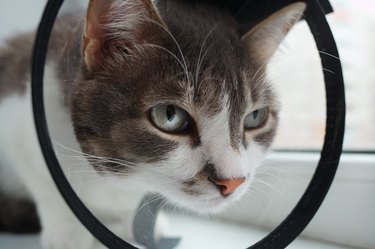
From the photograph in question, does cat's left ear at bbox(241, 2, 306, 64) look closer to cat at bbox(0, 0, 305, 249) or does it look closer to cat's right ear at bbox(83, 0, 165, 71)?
cat at bbox(0, 0, 305, 249)

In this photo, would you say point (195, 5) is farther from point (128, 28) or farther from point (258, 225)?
point (258, 225)

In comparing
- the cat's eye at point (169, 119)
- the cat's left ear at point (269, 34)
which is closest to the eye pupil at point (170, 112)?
the cat's eye at point (169, 119)

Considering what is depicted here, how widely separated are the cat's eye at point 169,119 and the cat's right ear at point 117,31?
0.10 meters

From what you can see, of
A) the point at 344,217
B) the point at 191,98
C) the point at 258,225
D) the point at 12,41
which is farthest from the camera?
the point at 12,41

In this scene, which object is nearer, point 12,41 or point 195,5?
point 195,5

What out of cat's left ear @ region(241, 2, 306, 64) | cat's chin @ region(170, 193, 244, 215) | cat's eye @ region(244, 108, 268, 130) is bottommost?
cat's chin @ region(170, 193, 244, 215)

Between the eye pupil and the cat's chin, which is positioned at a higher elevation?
the eye pupil

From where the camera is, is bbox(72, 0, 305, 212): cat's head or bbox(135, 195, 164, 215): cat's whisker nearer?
bbox(72, 0, 305, 212): cat's head

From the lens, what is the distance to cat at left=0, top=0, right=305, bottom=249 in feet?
2.33

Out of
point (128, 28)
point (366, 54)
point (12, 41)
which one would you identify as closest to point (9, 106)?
point (12, 41)

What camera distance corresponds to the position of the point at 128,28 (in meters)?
0.74

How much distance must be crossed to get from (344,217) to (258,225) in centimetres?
23

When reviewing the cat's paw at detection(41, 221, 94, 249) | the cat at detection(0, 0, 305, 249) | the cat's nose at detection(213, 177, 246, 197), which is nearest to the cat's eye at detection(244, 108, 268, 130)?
the cat at detection(0, 0, 305, 249)

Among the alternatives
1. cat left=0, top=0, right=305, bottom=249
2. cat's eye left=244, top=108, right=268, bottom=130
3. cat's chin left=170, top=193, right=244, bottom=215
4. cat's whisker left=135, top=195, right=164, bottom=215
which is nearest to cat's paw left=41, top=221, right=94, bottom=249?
cat left=0, top=0, right=305, bottom=249
